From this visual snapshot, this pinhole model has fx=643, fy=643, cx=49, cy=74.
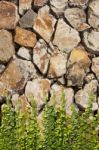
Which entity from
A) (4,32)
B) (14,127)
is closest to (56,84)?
(4,32)

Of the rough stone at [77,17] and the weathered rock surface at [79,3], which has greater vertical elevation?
the weathered rock surface at [79,3]

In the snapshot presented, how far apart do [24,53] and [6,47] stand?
13 cm

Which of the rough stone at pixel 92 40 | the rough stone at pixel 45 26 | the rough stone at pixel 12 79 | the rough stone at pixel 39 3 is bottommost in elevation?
the rough stone at pixel 12 79

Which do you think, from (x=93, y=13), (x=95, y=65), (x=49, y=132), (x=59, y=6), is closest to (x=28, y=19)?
(x=59, y=6)

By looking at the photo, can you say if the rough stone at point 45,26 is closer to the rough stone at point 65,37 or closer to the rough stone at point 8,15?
the rough stone at point 65,37

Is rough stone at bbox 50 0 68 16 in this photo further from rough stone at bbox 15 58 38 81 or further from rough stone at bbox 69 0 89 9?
rough stone at bbox 15 58 38 81

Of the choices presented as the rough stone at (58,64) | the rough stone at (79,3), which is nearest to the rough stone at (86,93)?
the rough stone at (58,64)

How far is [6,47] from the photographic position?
424 centimetres

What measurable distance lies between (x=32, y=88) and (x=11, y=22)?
0.46m

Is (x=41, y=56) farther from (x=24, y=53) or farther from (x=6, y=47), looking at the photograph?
(x=6, y=47)


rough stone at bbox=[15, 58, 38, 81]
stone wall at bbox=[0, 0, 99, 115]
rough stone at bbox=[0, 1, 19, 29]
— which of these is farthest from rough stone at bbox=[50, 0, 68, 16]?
rough stone at bbox=[15, 58, 38, 81]

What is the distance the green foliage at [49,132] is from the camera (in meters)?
3.39

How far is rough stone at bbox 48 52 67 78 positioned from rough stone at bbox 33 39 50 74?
0.11 ft

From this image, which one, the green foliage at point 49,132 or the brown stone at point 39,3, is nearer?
the green foliage at point 49,132
